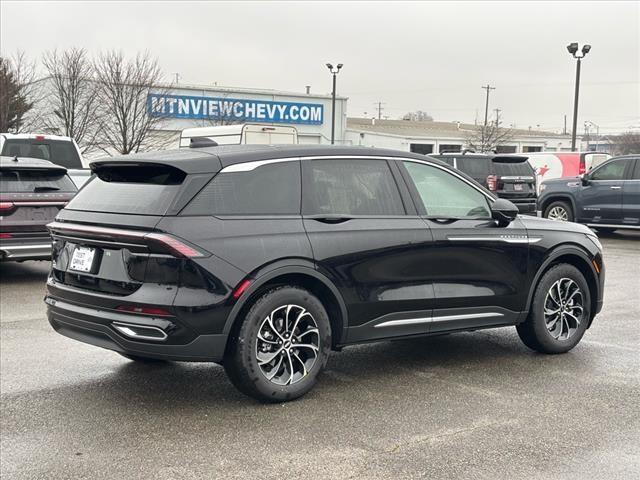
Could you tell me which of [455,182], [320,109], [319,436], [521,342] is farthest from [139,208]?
[320,109]

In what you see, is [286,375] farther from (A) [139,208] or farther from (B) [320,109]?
(B) [320,109]

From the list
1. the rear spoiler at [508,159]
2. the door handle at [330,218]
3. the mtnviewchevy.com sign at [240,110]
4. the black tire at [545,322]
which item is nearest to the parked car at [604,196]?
the rear spoiler at [508,159]

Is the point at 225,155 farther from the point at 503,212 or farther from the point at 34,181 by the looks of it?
the point at 34,181

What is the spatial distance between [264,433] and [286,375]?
1.98 ft

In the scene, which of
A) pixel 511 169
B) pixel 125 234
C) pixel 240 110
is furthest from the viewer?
pixel 240 110

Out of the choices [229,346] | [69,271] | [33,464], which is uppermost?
[69,271]

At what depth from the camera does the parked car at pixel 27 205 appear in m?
9.63

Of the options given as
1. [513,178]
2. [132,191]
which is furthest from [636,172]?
[132,191]

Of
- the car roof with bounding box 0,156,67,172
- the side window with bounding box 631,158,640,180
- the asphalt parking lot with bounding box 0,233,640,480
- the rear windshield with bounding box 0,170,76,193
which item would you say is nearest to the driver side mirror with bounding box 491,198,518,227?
the asphalt parking lot with bounding box 0,233,640,480

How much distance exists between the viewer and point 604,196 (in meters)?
16.6

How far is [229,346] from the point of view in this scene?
4.84 meters

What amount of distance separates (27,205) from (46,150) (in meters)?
5.41

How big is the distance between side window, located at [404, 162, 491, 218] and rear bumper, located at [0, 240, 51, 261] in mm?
5769

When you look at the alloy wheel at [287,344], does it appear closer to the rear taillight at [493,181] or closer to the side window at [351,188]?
the side window at [351,188]
